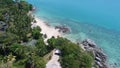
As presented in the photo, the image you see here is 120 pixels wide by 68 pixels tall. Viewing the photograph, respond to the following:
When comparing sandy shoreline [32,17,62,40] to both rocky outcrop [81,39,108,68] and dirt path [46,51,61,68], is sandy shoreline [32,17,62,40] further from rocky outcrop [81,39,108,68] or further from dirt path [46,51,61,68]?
dirt path [46,51,61,68]

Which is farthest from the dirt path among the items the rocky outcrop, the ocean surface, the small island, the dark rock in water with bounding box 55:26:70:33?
the dark rock in water with bounding box 55:26:70:33

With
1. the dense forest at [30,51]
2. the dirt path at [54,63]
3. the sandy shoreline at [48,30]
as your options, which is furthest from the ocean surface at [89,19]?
the dirt path at [54,63]

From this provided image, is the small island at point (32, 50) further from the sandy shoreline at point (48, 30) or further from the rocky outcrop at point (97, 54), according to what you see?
the sandy shoreline at point (48, 30)

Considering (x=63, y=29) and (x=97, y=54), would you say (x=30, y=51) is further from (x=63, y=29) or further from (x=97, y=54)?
(x=63, y=29)

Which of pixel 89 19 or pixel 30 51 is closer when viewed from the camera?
pixel 30 51

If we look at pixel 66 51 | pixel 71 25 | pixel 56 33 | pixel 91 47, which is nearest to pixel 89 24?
pixel 71 25

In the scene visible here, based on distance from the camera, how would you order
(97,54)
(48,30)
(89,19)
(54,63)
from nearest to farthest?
1. (54,63)
2. (97,54)
3. (48,30)
4. (89,19)

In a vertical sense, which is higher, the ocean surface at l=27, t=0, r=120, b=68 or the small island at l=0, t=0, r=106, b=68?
the small island at l=0, t=0, r=106, b=68

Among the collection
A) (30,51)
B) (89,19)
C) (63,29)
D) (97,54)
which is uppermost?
(30,51)

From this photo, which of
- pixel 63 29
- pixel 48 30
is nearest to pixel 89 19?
pixel 63 29

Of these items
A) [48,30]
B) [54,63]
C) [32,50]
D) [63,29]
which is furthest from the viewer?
[63,29]
